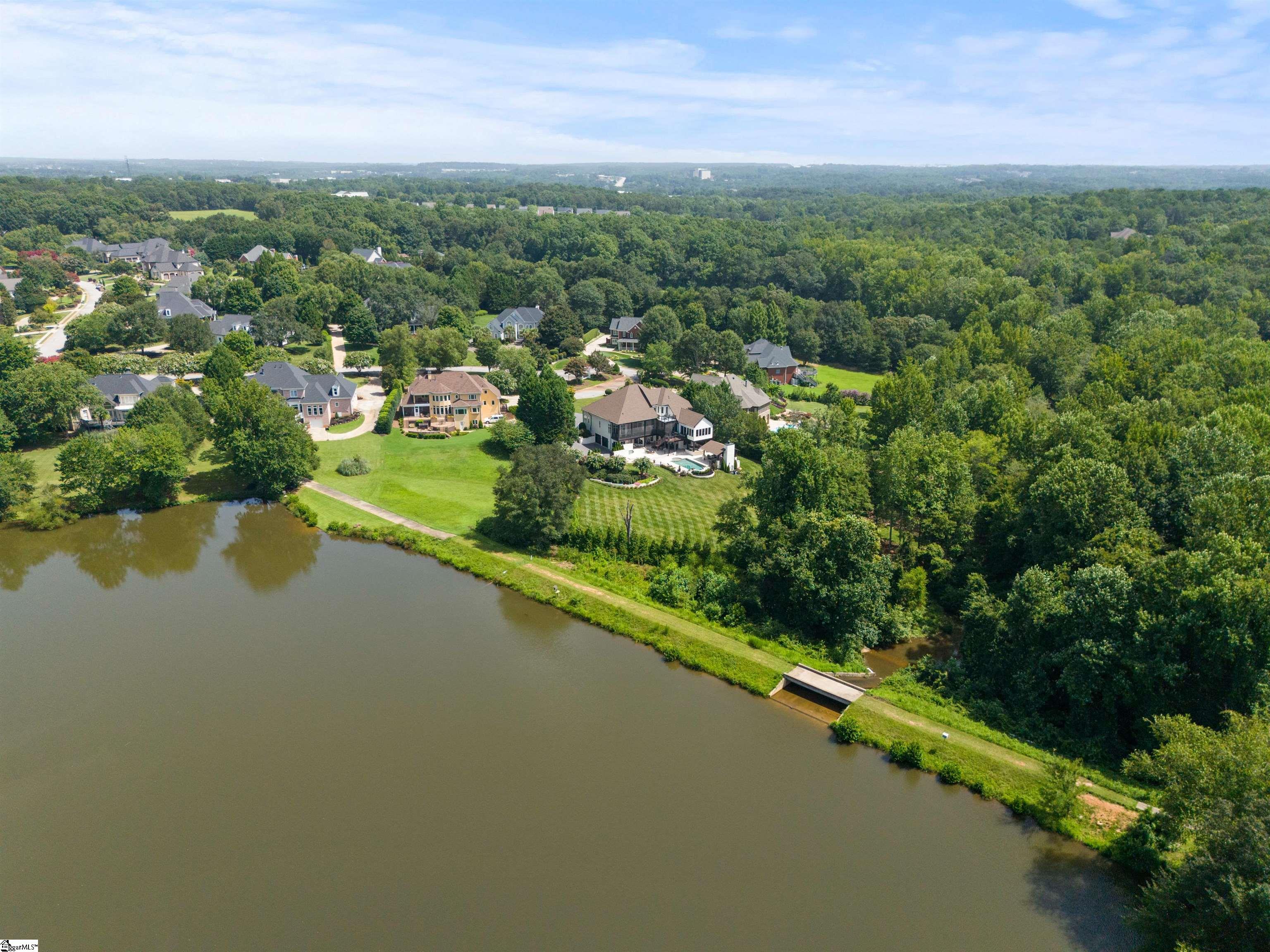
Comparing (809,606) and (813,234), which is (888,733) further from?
(813,234)

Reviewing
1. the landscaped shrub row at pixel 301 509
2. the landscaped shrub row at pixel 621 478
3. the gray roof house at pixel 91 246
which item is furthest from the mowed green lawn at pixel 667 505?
the gray roof house at pixel 91 246

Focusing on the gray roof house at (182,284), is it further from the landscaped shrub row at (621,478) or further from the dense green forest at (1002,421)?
the landscaped shrub row at (621,478)

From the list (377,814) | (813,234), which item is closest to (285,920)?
(377,814)

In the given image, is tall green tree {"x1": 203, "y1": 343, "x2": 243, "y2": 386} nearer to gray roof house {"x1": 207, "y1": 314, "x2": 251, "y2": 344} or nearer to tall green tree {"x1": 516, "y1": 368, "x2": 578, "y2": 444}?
gray roof house {"x1": 207, "y1": 314, "x2": 251, "y2": 344}

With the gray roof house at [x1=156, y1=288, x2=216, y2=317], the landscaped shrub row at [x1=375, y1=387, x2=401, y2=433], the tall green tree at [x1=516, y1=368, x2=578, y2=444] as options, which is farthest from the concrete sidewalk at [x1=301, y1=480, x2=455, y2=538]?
the gray roof house at [x1=156, y1=288, x2=216, y2=317]

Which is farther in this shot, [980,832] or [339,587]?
[339,587]
